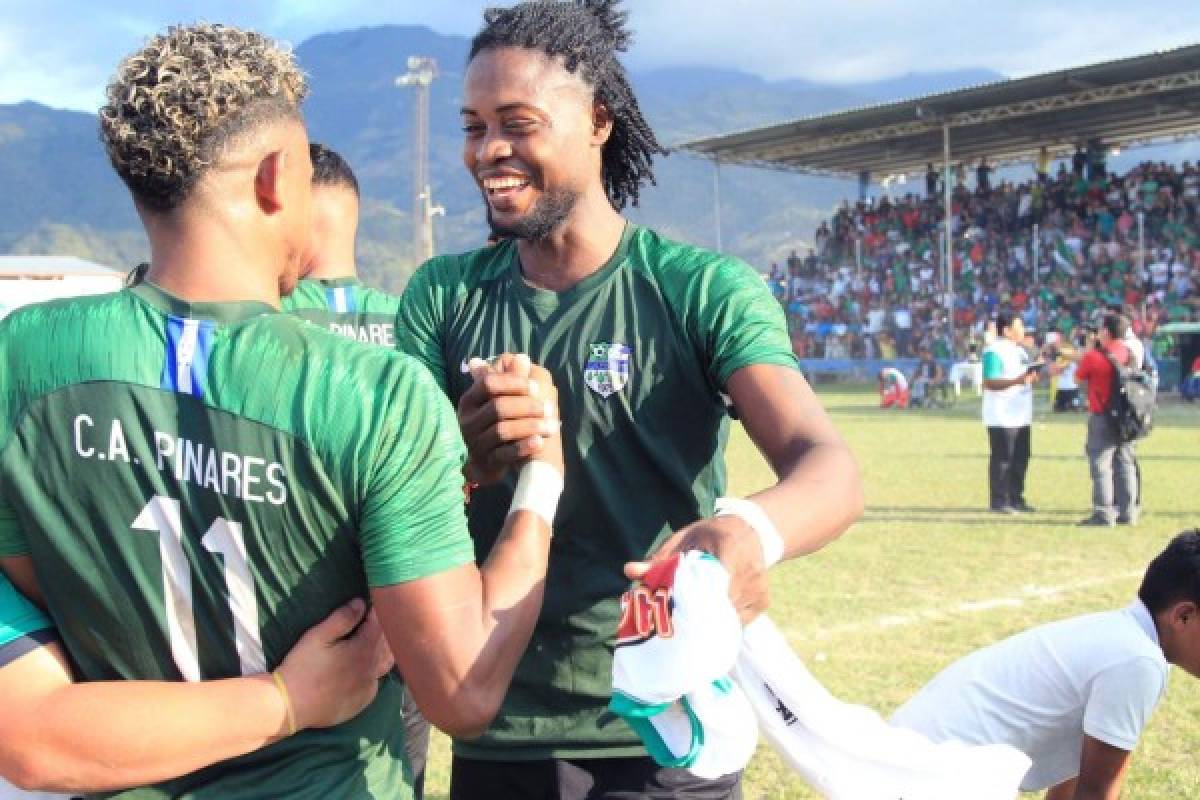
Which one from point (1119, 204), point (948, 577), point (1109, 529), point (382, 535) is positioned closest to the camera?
point (382, 535)

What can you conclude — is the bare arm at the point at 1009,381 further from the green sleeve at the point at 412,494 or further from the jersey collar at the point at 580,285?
the green sleeve at the point at 412,494

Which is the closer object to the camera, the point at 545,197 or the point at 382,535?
the point at 382,535

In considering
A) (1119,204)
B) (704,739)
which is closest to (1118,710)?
(704,739)

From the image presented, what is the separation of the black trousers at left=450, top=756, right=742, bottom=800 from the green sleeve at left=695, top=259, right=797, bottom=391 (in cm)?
80

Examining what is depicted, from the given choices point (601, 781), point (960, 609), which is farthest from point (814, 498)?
point (960, 609)

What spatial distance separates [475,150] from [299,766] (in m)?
1.35

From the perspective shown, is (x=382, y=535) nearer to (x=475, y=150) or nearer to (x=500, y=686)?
(x=500, y=686)

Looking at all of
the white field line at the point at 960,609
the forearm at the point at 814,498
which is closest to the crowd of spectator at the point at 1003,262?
the white field line at the point at 960,609

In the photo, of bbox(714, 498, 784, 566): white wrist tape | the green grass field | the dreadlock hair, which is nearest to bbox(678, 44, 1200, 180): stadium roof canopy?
the green grass field

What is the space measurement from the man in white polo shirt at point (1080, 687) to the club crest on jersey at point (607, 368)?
211 centimetres

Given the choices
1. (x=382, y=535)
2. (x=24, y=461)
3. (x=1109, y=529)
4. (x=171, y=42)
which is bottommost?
(x=1109, y=529)

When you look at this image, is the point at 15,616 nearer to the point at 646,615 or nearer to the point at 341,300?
the point at 646,615

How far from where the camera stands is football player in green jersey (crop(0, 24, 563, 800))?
1.74 meters

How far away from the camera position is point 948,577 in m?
9.21
